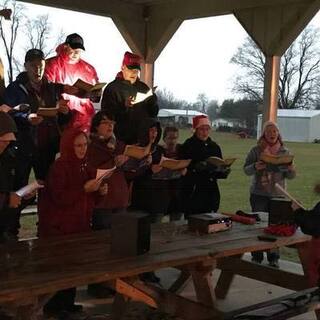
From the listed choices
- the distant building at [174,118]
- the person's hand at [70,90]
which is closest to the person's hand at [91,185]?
the person's hand at [70,90]

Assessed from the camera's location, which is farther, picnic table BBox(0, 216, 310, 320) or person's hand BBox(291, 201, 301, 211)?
person's hand BBox(291, 201, 301, 211)

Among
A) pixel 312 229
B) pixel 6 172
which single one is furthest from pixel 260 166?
pixel 6 172

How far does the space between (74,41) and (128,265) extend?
117 inches

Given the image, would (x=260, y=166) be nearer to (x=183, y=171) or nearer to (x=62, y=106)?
(x=183, y=171)

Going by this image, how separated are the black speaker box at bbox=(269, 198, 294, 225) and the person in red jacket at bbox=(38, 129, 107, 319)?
121 centimetres

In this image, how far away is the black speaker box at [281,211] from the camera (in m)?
3.98

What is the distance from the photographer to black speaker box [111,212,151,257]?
2980mm

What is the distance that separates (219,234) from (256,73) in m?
33.4

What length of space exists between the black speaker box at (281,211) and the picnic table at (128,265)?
14 cm

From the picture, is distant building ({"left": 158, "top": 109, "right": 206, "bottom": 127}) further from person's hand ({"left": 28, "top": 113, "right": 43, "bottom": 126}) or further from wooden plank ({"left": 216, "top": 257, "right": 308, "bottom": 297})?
wooden plank ({"left": 216, "top": 257, "right": 308, "bottom": 297})

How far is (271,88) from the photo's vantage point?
650 cm

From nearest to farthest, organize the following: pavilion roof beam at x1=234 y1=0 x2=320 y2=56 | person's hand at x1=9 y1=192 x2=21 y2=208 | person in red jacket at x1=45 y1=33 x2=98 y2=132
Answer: person's hand at x1=9 y1=192 x2=21 y2=208, person in red jacket at x1=45 y1=33 x2=98 y2=132, pavilion roof beam at x1=234 y1=0 x2=320 y2=56

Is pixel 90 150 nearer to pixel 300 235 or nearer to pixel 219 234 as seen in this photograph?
pixel 219 234

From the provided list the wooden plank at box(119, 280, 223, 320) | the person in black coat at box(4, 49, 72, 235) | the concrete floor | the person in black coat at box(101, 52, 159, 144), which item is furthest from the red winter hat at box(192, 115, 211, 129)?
the wooden plank at box(119, 280, 223, 320)
